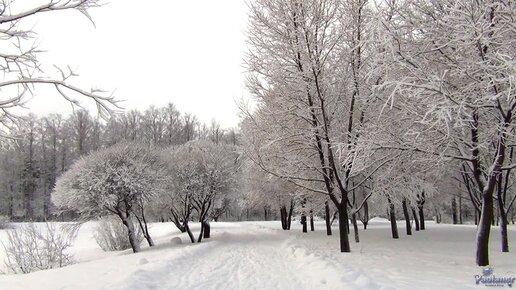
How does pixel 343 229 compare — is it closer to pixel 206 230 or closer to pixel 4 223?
pixel 206 230

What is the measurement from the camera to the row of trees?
26.6 ft

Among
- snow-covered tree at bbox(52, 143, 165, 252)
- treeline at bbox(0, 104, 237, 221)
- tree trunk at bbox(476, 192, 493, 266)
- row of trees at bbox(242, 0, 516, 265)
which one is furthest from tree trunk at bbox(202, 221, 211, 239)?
treeline at bbox(0, 104, 237, 221)

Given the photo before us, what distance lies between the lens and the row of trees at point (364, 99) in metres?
8.10

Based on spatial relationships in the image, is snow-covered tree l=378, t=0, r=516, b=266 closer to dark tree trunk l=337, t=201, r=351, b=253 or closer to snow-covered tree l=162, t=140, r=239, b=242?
dark tree trunk l=337, t=201, r=351, b=253

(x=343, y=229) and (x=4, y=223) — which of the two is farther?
(x=4, y=223)

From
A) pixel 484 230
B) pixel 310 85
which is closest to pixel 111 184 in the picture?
pixel 310 85

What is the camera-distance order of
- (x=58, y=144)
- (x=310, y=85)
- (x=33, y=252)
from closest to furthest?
(x=310, y=85), (x=33, y=252), (x=58, y=144)

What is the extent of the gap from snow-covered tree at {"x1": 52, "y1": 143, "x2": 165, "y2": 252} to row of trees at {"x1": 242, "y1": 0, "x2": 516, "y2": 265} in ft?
24.8

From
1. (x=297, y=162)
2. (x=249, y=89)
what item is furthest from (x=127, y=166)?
(x=297, y=162)

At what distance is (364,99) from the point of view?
1118 centimetres

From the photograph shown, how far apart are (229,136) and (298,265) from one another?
6300 centimetres

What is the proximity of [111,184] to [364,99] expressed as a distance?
13.3 m

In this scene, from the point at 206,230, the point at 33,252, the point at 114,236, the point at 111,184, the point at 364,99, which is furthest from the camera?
the point at 114,236

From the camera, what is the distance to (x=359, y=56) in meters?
12.0
